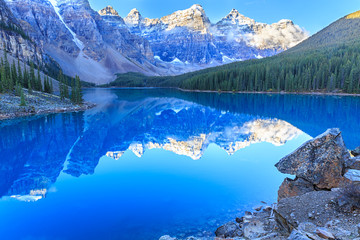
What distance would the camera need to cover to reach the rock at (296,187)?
943 centimetres

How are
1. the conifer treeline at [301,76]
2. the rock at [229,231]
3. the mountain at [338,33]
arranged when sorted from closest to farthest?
1. the rock at [229,231]
2. the conifer treeline at [301,76]
3. the mountain at [338,33]

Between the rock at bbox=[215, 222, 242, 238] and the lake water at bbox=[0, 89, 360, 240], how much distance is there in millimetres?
332

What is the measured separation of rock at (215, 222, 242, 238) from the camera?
8.17m

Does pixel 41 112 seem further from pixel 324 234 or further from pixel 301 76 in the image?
pixel 301 76

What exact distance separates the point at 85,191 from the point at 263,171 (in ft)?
34.2

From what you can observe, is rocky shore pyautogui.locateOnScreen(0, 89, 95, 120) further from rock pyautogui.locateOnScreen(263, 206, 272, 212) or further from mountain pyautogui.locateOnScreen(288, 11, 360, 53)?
mountain pyautogui.locateOnScreen(288, 11, 360, 53)

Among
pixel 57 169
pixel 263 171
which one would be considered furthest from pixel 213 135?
pixel 57 169

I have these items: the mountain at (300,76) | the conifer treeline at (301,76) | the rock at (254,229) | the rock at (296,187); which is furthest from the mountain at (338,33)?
the rock at (254,229)

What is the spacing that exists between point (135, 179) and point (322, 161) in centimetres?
968

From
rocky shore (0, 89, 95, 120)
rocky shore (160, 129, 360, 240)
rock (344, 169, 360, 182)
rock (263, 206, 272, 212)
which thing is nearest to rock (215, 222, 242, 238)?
rocky shore (160, 129, 360, 240)

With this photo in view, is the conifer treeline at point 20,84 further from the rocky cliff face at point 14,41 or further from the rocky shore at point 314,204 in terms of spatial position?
the rocky cliff face at point 14,41

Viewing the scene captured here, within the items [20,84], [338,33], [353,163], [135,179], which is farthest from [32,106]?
[338,33]

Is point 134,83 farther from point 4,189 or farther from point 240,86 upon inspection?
point 4,189

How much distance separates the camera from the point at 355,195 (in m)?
6.18
